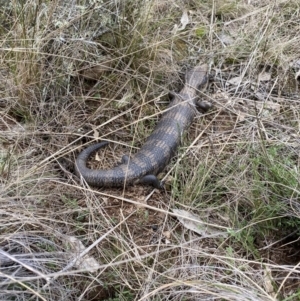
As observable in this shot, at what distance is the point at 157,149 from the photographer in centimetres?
347

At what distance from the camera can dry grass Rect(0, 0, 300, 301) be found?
7.76 ft

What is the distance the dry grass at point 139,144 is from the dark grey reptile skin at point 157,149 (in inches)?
2.9

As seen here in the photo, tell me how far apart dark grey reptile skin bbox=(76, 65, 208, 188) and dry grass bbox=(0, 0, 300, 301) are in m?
0.07

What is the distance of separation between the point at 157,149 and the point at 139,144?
157 millimetres

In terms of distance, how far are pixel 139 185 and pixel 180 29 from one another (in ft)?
4.97

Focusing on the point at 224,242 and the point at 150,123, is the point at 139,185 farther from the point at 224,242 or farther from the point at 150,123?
the point at 224,242

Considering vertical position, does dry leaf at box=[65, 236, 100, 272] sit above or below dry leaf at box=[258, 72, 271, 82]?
below

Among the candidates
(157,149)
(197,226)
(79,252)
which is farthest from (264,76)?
(79,252)

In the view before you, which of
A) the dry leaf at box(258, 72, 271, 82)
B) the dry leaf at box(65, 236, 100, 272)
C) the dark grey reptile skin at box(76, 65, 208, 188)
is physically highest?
the dry leaf at box(258, 72, 271, 82)

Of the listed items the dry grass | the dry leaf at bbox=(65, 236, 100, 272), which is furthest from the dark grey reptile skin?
the dry leaf at bbox=(65, 236, 100, 272)

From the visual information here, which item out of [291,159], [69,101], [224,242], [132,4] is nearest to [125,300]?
[224,242]

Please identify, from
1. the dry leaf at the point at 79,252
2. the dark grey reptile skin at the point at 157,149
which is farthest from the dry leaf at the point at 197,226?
the dry leaf at the point at 79,252

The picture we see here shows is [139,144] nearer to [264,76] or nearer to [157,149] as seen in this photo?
[157,149]

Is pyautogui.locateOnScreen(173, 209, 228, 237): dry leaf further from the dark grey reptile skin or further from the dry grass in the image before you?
the dark grey reptile skin
